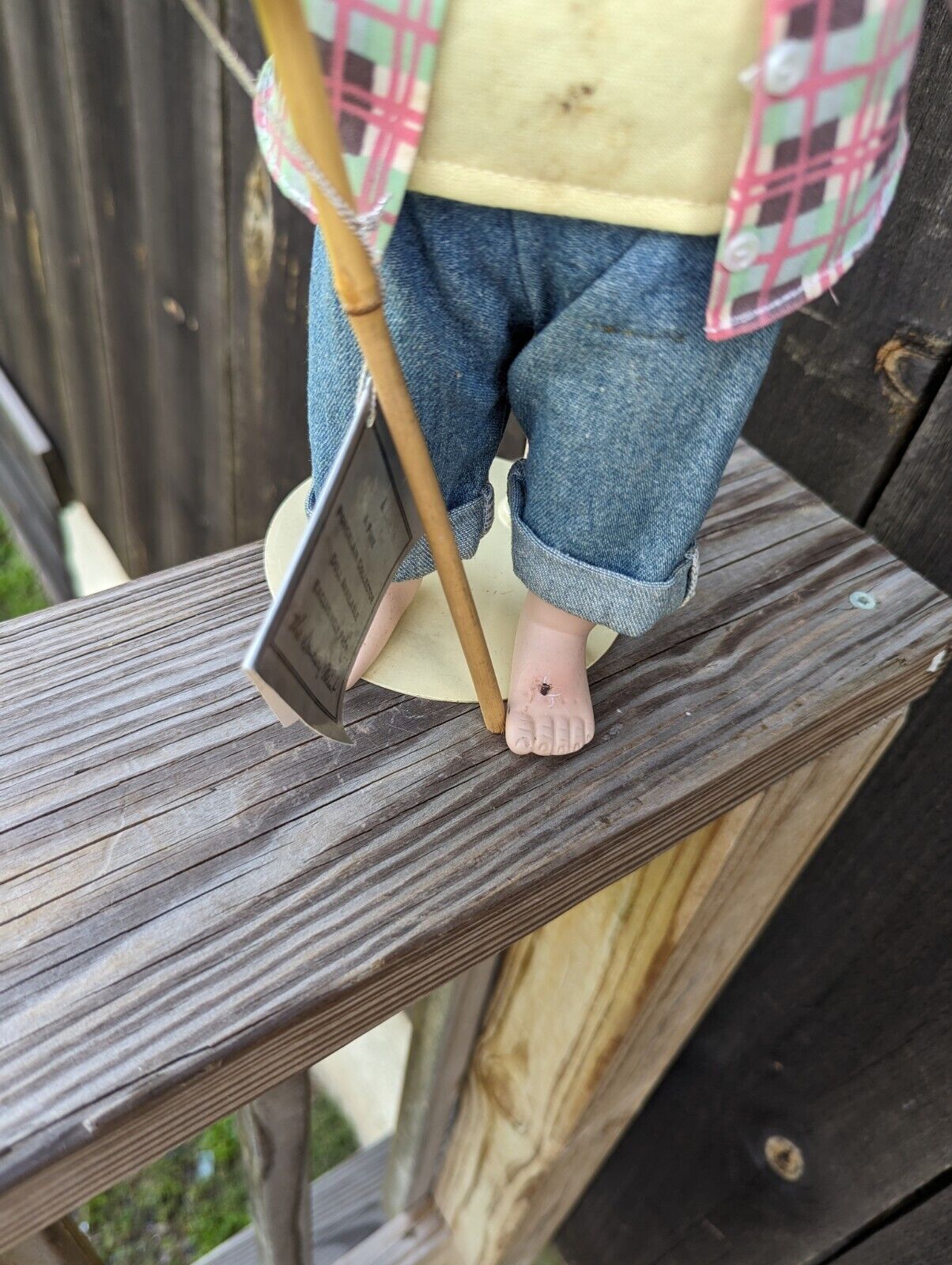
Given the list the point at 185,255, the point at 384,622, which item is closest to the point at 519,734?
the point at 384,622

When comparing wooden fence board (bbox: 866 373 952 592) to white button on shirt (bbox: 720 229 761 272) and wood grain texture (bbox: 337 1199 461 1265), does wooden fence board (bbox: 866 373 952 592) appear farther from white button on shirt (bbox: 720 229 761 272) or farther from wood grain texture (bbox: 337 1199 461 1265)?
wood grain texture (bbox: 337 1199 461 1265)

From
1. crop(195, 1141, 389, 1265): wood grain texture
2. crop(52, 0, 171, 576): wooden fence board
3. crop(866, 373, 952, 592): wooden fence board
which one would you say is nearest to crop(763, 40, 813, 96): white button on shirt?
crop(866, 373, 952, 592): wooden fence board

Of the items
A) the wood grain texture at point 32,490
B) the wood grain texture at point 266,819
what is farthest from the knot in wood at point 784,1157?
the wood grain texture at point 32,490

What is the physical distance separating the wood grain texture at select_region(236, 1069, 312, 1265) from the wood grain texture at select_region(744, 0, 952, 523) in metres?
0.58

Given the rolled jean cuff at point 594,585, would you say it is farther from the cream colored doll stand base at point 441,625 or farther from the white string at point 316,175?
the white string at point 316,175

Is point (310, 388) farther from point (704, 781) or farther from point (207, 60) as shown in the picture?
point (207, 60)

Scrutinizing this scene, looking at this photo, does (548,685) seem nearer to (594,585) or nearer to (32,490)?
(594,585)

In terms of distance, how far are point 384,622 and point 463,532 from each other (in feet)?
0.24

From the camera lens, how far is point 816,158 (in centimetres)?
38

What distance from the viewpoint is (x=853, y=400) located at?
700 millimetres

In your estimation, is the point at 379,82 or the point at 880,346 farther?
the point at 880,346

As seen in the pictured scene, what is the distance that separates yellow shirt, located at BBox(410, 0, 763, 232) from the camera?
1.17 feet

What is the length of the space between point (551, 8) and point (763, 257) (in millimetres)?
128

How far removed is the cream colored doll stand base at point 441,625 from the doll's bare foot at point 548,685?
2 cm
